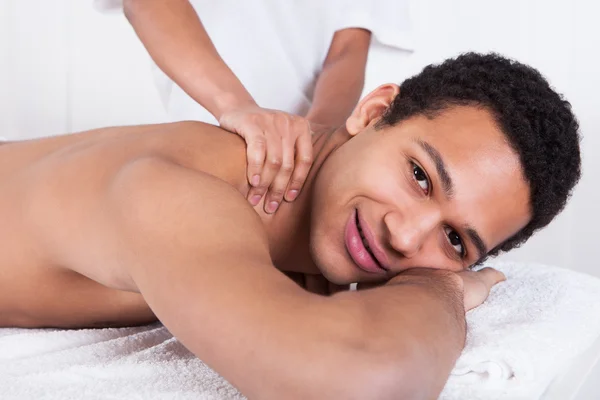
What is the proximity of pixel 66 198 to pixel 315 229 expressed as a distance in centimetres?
41

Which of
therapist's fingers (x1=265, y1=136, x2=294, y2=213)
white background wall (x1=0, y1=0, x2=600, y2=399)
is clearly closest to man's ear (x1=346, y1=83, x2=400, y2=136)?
therapist's fingers (x1=265, y1=136, x2=294, y2=213)

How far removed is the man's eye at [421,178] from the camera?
50.8 inches

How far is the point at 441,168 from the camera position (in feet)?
4.17

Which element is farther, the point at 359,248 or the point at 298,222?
the point at 298,222

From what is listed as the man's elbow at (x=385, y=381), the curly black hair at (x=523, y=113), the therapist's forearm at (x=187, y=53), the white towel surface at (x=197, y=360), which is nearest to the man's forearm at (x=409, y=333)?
the man's elbow at (x=385, y=381)

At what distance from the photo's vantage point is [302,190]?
1449mm

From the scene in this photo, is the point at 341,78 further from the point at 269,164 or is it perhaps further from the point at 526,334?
the point at 526,334

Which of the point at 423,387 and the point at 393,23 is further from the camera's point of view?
the point at 393,23

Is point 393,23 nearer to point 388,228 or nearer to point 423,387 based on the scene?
point 388,228

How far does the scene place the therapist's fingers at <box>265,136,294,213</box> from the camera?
1.35m

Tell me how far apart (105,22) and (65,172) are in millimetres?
1860

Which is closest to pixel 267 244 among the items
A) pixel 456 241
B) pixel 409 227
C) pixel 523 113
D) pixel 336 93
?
pixel 409 227

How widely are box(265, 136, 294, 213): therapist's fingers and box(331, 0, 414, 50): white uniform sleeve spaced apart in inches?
35.7

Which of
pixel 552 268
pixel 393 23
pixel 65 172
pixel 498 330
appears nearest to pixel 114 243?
pixel 65 172
